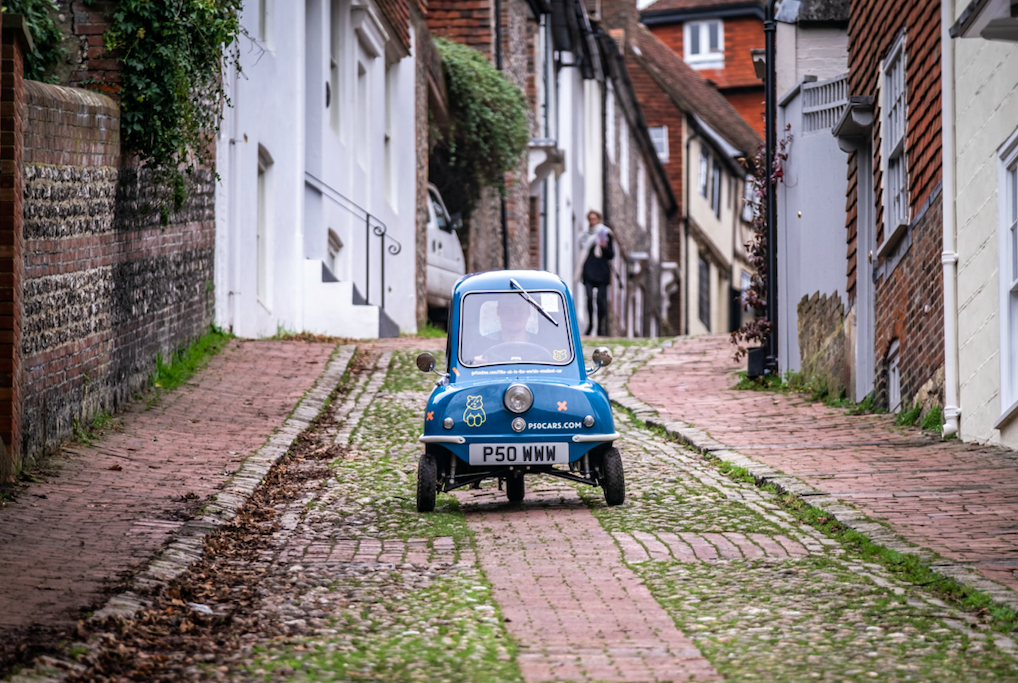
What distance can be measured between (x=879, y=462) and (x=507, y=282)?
3.07m

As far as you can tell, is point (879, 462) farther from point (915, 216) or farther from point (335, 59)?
point (335, 59)

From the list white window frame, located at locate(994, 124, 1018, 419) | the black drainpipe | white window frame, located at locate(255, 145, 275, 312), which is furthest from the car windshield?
the black drainpipe

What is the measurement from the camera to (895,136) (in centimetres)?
1296

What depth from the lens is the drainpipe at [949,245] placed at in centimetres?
1098

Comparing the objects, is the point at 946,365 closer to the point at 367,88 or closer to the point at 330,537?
the point at 330,537

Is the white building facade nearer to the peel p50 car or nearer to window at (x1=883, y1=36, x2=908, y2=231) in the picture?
window at (x1=883, y1=36, x2=908, y2=231)

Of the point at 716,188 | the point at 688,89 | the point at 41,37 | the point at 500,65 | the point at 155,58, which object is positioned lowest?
the point at 155,58

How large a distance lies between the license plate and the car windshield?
2.51ft

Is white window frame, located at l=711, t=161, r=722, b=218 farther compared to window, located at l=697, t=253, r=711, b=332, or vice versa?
white window frame, located at l=711, t=161, r=722, b=218

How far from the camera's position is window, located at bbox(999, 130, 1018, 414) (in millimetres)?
10062

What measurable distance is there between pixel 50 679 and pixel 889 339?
31.3ft

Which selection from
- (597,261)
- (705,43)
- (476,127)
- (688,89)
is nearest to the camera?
(597,261)

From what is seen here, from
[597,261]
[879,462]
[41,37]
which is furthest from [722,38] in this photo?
[879,462]

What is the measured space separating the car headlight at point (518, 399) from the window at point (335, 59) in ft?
44.0
